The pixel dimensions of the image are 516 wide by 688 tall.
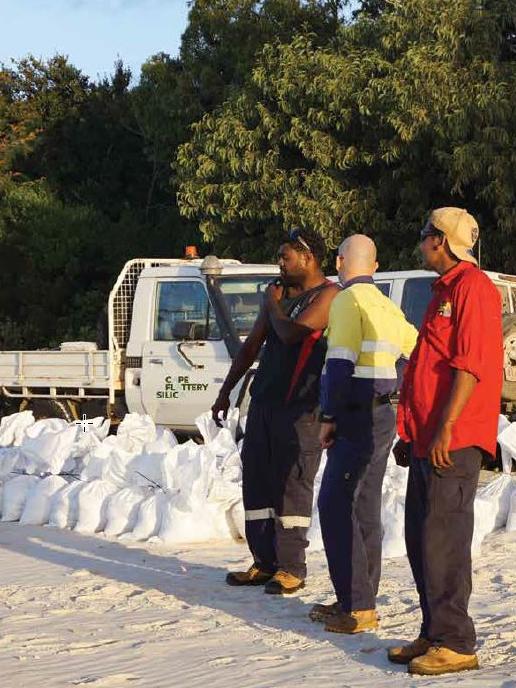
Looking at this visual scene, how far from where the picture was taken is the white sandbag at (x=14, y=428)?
38.4ft

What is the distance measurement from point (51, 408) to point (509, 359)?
192 inches

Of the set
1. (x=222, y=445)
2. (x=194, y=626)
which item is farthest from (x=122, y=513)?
(x=194, y=626)

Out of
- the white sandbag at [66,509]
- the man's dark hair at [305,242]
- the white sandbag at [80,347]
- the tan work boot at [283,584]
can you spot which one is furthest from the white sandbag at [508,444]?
the white sandbag at [80,347]

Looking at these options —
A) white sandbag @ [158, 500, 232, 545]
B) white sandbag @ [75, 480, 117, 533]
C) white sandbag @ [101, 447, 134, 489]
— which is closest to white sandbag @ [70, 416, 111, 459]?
white sandbag @ [101, 447, 134, 489]

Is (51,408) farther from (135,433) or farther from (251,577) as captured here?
(251,577)

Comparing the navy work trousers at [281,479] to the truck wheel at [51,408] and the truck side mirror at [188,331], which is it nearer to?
the truck side mirror at [188,331]

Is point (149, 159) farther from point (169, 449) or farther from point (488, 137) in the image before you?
point (169, 449)

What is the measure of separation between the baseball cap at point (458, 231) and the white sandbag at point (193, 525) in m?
3.73

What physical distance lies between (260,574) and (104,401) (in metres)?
7.28

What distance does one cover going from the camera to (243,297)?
1306cm

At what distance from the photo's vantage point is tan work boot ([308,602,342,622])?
5957mm

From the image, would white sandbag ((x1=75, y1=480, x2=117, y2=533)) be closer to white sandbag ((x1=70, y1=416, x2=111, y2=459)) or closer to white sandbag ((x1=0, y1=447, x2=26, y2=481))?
white sandbag ((x1=70, y1=416, x2=111, y2=459))

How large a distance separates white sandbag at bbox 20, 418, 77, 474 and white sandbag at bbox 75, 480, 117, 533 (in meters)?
0.97

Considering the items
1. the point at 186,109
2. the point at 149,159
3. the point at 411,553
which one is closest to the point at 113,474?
the point at 411,553
